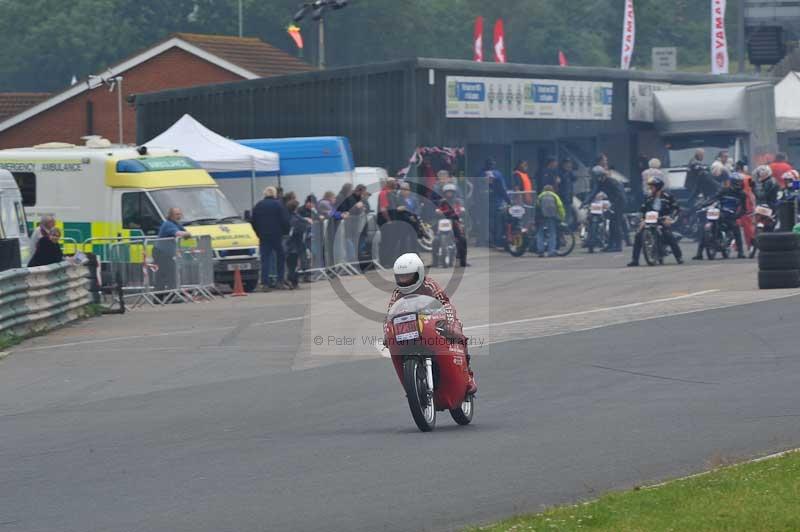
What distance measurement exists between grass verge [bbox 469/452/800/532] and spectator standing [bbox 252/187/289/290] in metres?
18.0

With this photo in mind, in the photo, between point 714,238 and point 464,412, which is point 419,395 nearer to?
point 464,412

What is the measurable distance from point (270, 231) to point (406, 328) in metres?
15.2

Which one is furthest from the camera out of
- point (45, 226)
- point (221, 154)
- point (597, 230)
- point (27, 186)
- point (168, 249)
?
point (597, 230)

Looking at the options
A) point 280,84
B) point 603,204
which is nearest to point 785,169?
point 603,204

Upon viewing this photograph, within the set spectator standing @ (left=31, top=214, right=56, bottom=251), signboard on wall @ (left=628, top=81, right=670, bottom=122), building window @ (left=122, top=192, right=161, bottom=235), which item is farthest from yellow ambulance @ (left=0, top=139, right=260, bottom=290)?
signboard on wall @ (left=628, top=81, right=670, bottom=122)

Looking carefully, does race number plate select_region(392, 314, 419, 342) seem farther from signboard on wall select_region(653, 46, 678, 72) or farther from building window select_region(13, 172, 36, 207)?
signboard on wall select_region(653, 46, 678, 72)

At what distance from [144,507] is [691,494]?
10.3 ft

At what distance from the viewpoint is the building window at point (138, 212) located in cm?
2591

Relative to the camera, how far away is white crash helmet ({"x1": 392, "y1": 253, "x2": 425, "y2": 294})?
11.0m

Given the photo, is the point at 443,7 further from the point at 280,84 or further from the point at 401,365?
the point at 401,365

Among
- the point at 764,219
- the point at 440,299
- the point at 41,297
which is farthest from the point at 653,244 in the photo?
the point at 440,299

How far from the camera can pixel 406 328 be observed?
1097cm

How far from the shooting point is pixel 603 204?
31.8 meters

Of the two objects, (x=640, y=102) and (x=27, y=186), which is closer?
(x=27, y=186)
